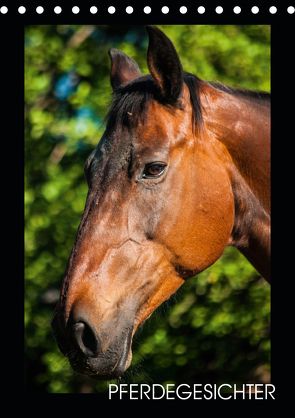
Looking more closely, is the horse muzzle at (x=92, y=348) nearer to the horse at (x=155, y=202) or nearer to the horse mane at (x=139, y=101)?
the horse at (x=155, y=202)

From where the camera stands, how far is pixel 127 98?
1952 mm

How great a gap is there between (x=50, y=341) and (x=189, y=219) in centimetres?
393

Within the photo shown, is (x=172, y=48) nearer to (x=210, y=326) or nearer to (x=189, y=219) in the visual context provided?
(x=189, y=219)

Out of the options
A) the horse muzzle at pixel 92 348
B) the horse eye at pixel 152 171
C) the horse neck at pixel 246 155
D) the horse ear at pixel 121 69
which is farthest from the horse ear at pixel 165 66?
the horse muzzle at pixel 92 348

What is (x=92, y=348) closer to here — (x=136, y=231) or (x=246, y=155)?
(x=136, y=231)

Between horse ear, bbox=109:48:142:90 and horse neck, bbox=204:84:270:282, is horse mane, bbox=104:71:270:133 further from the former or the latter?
horse ear, bbox=109:48:142:90

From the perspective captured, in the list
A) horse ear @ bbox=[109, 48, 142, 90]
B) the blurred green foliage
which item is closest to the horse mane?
horse ear @ bbox=[109, 48, 142, 90]

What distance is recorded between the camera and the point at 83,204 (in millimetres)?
4715

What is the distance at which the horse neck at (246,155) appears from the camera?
2.10 metres

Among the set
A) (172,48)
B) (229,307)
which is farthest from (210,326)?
(172,48)

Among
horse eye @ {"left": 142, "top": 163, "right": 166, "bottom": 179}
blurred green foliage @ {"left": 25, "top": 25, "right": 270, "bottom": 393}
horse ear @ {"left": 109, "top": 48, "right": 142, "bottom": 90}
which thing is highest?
horse ear @ {"left": 109, "top": 48, "right": 142, "bottom": 90}

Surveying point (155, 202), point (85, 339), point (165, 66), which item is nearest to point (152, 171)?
point (155, 202)

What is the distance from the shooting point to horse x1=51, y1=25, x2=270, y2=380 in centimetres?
160

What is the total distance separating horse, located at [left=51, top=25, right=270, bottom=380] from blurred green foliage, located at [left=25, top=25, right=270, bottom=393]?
2.36 m
